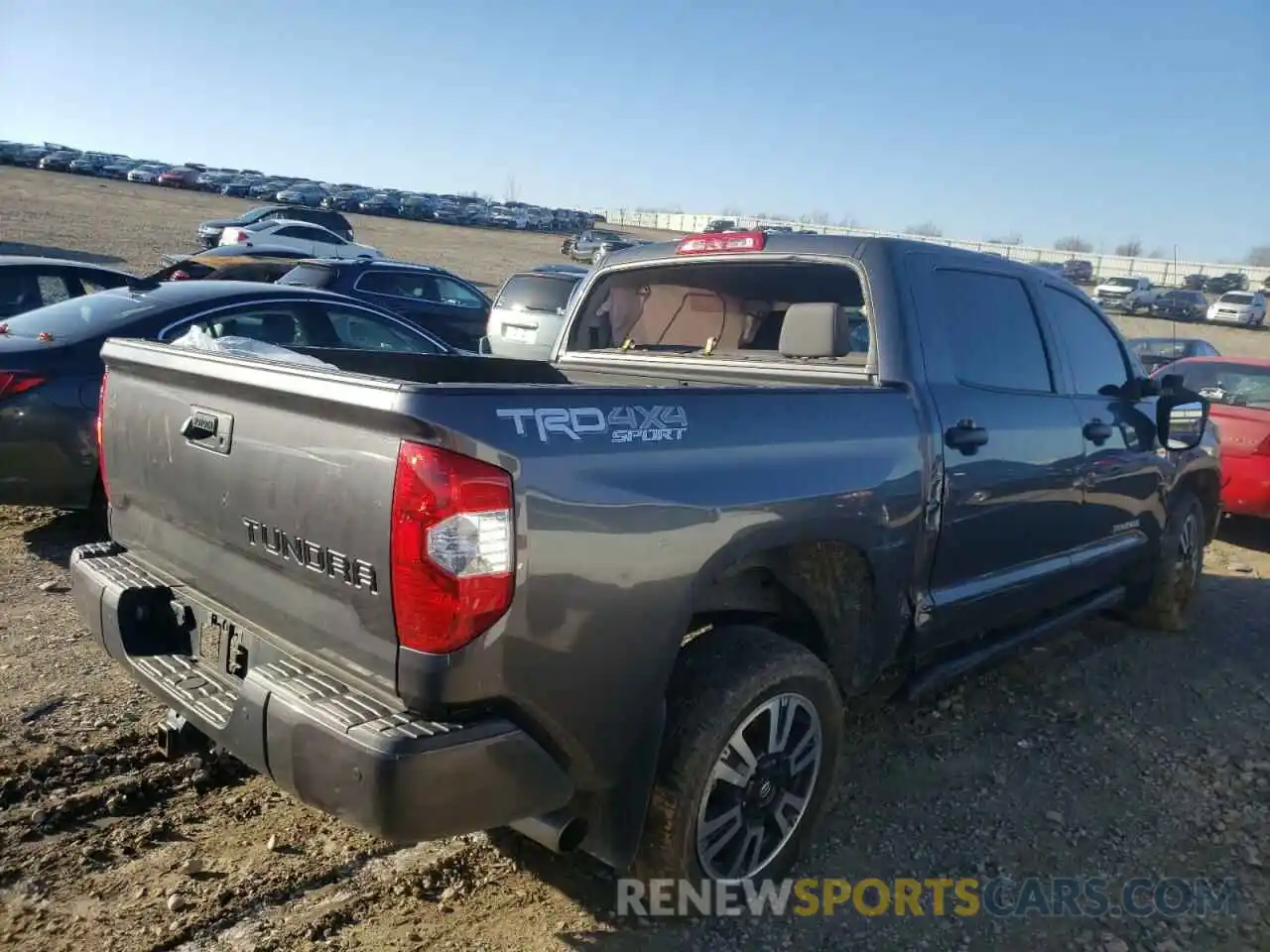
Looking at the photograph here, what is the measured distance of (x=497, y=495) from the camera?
2.13 meters

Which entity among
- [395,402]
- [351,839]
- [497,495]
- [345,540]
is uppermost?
[395,402]

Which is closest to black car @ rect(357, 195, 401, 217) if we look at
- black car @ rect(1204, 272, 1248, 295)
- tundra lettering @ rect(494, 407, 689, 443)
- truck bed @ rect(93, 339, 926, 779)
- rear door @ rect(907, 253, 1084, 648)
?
black car @ rect(1204, 272, 1248, 295)

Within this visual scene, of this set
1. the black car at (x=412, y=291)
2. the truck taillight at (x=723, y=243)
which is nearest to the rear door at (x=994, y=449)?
the truck taillight at (x=723, y=243)

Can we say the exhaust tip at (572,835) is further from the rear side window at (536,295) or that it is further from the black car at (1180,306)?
the black car at (1180,306)

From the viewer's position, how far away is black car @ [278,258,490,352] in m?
12.7

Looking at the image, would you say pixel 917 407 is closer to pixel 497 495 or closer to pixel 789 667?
pixel 789 667

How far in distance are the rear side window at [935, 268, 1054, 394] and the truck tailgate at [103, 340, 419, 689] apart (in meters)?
2.40

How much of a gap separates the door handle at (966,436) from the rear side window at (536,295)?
9383mm

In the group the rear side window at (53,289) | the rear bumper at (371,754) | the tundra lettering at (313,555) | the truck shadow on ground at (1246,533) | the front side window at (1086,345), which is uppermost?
the front side window at (1086,345)

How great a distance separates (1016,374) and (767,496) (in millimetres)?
1870

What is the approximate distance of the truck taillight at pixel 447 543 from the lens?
2100 millimetres

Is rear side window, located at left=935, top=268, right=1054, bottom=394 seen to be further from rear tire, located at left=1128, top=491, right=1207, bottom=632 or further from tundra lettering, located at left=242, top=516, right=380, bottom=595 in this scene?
tundra lettering, located at left=242, top=516, right=380, bottom=595

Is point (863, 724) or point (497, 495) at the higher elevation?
point (497, 495)

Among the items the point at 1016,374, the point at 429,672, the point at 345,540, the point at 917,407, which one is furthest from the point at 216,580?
the point at 1016,374
